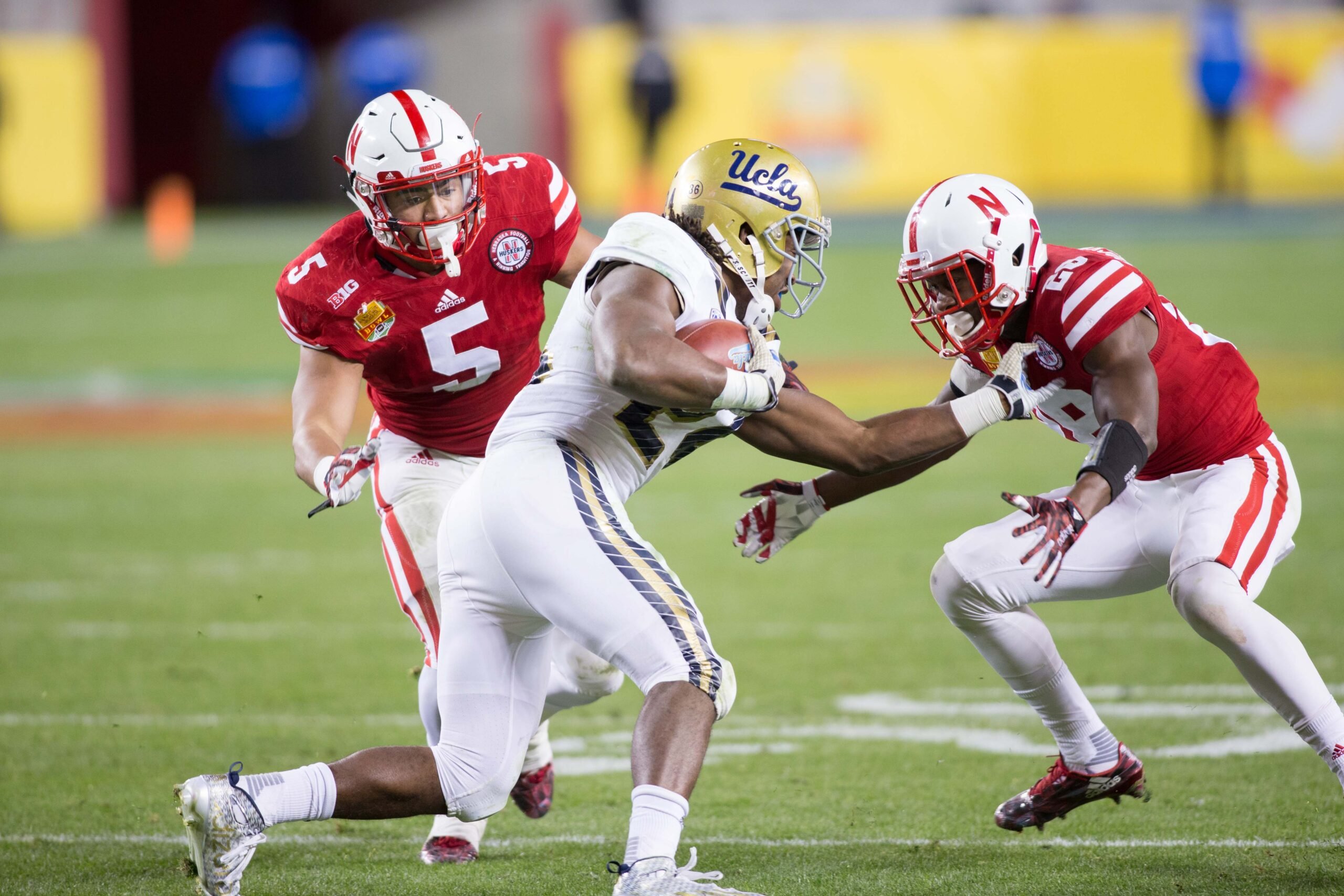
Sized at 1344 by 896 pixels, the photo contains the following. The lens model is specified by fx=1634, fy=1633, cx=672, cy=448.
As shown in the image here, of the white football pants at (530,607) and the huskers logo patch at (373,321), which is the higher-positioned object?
the huskers logo patch at (373,321)

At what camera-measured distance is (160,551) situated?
7809 mm

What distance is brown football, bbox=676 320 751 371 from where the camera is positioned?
3.30m

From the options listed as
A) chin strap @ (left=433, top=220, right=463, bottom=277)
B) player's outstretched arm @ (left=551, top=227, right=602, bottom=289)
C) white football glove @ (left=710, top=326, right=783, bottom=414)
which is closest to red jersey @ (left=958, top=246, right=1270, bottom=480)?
white football glove @ (left=710, top=326, right=783, bottom=414)

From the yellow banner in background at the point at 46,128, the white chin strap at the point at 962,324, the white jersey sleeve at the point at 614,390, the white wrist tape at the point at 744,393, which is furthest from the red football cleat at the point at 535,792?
the yellow banner in background at the point at 46,128

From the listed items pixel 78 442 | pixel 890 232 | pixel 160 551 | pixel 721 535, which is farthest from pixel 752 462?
pixel 890 232

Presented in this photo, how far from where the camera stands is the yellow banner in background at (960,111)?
60.1 feet

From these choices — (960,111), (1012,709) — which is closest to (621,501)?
(1012,709)

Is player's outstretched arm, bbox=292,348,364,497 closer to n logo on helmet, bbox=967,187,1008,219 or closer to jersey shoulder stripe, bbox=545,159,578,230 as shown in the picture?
jersey shoulder stripe, bbox=545,159,578,230

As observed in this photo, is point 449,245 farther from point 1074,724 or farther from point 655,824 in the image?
point 1074,724

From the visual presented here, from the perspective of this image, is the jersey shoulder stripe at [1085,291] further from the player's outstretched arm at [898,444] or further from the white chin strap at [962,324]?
the white chin strap at [962,324]

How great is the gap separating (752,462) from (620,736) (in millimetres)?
5115

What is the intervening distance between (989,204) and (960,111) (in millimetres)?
15523

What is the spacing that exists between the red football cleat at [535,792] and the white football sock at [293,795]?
953mm

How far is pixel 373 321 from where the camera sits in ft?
13.7
